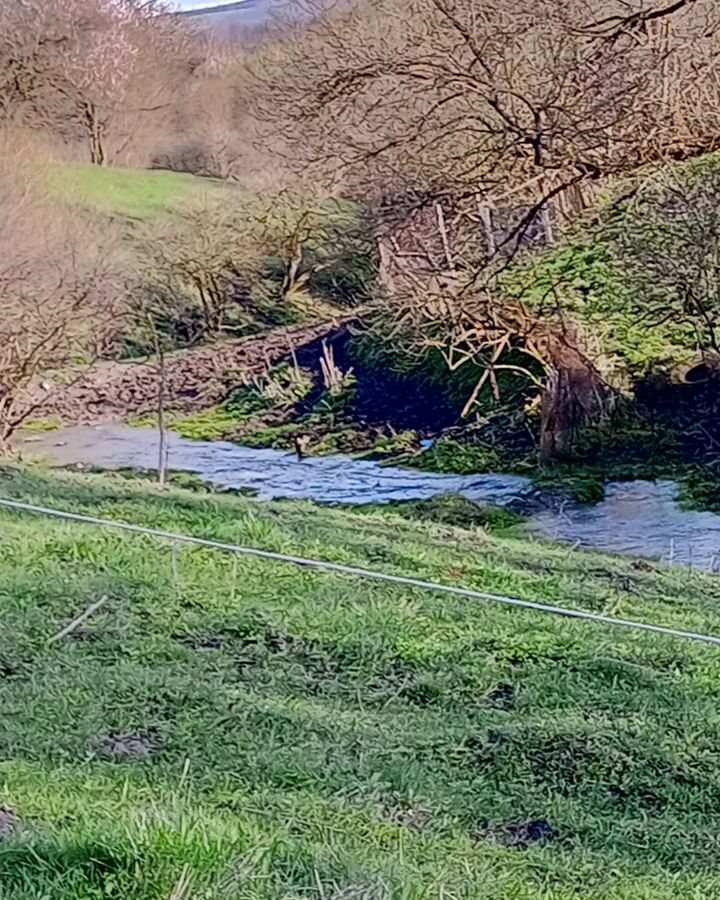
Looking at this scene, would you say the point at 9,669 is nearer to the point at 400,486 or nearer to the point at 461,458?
the point at 400,486

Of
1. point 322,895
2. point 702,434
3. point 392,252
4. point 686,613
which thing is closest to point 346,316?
point 392,252

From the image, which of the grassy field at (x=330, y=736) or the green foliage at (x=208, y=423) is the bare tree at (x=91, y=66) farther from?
the grassy field at (x=330, y=736)

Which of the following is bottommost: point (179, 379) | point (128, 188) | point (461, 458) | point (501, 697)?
point (501, 697)

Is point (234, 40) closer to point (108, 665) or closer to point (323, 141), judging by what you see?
point (323, 141)

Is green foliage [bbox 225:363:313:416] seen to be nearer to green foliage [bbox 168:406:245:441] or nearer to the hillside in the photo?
green foliage [bbox 168:406:245:441]

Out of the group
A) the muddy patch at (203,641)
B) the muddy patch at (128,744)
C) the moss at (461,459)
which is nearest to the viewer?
the muddy patch at (128,744)

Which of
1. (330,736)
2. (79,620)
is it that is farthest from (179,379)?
(330,736)

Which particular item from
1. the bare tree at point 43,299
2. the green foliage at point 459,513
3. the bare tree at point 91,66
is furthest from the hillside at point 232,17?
the green foliage at point 459,513

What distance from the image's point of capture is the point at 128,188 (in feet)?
71.6

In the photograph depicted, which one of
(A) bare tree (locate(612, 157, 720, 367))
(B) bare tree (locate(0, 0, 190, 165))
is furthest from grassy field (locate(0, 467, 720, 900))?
(B) bare tree (locate(0, 0, 190, 165))

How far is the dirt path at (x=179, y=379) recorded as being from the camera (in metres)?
16.6

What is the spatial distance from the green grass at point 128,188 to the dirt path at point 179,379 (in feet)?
9.35

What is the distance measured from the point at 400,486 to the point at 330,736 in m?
9.38

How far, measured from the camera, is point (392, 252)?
14961mm
